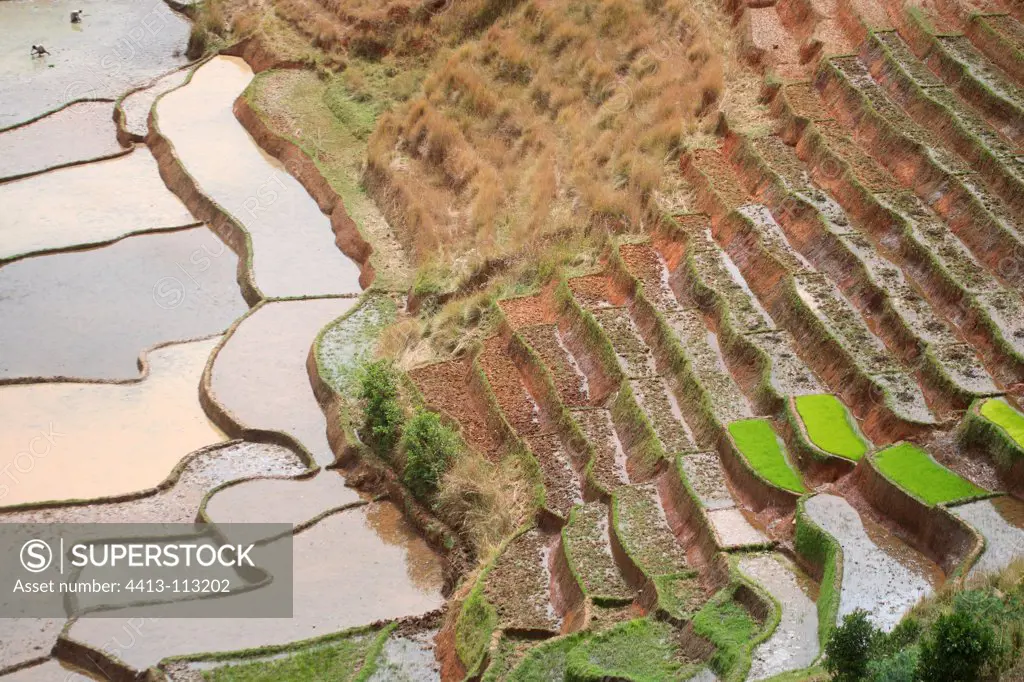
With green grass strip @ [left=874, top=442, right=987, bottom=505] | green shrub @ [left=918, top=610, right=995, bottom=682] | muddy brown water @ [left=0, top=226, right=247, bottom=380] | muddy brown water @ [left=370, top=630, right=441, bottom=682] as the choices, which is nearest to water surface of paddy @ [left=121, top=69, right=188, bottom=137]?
muddy brown water @ [left=0, top=226, right=247, bottom=380]

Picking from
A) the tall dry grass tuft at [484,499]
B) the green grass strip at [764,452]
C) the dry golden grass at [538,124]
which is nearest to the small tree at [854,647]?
the green grass strip at [764,452]

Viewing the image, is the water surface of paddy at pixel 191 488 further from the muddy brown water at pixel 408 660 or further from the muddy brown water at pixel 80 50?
the muddy brown water at pixel 80 50

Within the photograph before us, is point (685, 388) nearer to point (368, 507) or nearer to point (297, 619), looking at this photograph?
point (368, 507)

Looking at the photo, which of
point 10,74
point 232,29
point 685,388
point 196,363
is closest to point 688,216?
point 685,388

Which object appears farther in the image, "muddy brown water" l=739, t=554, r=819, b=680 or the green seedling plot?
the green seedling plot

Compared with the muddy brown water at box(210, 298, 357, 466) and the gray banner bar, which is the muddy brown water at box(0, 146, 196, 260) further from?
the gray banner bar

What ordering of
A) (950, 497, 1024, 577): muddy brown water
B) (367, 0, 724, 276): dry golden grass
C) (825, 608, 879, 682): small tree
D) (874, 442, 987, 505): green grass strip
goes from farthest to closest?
1. (367, 0, 724, 276): dry golden grass
2. (874, 442, 987, 505): green grass strip
3. (950, 497, 1024, 577): muddy brown water
4. (825, 608, 879, 682): small tree

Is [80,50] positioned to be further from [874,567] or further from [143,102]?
[874,567]
